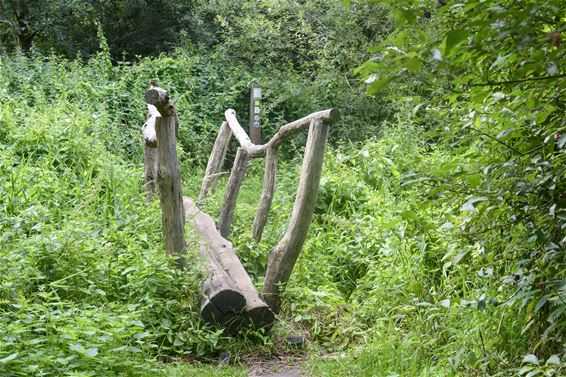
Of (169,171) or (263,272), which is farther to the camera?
(263,272)

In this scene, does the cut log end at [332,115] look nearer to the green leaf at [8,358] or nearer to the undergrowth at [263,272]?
the undergrowth at [263,272]

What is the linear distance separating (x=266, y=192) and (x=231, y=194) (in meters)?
0.76

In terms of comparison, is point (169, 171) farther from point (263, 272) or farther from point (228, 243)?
point (263, 272)

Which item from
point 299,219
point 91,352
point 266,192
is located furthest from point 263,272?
point 91,352

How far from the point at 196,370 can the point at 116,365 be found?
0.98m

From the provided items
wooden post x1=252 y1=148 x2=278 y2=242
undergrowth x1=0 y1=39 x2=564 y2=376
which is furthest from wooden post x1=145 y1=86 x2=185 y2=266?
wooden post x1=252 y1=148 x2=278 y2=242

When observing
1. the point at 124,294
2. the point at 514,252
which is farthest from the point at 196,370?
the point at 514,252

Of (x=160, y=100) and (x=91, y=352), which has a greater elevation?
(x=160, y=100)

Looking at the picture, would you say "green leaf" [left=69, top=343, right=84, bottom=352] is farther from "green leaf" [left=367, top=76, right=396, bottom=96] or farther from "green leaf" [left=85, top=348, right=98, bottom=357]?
"green leaf" [left=367, top=76, right=396, bottom=96]

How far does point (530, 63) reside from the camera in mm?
2473

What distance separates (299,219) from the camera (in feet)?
20.6

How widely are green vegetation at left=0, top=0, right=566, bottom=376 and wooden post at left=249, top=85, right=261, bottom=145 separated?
2.52ft

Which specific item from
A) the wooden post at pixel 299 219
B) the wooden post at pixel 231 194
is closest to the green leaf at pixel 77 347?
the wooden post at pixel 299 219

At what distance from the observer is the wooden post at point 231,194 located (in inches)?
316
